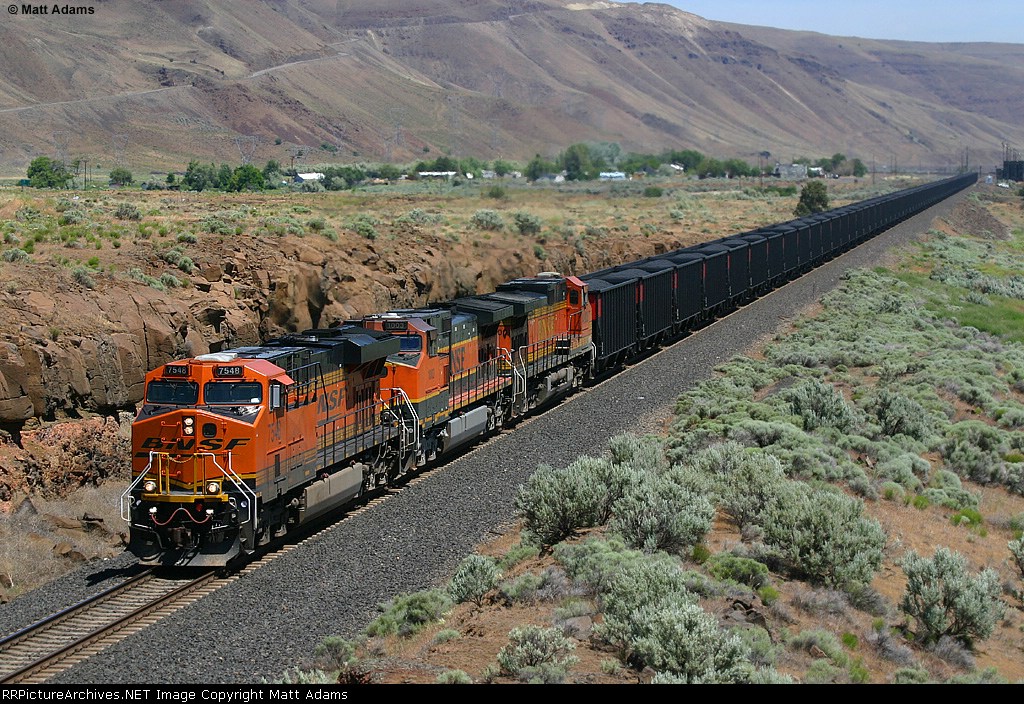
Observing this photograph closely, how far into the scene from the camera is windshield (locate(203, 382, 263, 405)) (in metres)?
17.7

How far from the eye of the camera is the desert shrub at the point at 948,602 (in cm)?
1407

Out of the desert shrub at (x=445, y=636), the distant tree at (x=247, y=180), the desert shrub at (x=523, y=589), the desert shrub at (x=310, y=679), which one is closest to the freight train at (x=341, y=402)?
the desert shrub at (x=523, y=589)

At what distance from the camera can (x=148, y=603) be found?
A: 1645 centimetres

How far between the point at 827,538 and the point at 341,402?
944 cm

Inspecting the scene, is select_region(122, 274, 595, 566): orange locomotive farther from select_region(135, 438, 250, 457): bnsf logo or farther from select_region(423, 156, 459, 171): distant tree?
select_region(423, 156, 459, 171): distant tree

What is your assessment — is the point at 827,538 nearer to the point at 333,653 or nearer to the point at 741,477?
the point at 741,477

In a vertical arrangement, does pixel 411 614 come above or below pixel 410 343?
below

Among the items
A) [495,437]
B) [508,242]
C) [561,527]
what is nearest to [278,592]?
[561,527]

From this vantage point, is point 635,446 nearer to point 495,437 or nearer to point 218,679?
point 495,437

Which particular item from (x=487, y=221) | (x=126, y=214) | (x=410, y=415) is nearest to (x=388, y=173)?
(x=487, y=221)

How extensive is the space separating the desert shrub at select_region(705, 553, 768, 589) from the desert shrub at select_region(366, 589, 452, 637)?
372cm

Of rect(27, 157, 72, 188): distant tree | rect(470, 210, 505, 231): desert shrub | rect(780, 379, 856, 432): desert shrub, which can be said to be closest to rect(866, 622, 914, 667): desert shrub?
rect(780, 379, 856, 432): desert shrub

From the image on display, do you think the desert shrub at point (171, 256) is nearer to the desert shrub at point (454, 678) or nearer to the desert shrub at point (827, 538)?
the desert shrub at point (827, 538)

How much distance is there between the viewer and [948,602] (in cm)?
1438
